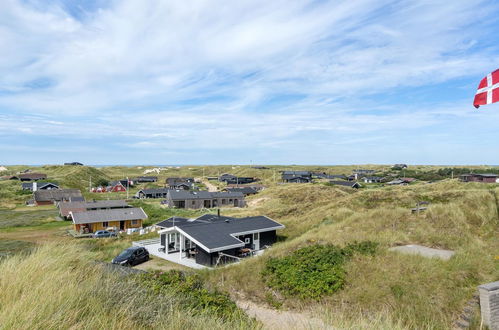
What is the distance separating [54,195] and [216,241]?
67456 mm

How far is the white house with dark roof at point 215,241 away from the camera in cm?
2261

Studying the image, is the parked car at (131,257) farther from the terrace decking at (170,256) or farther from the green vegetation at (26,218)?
the green vegetation at (26,218)

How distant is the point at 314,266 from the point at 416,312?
217 inches

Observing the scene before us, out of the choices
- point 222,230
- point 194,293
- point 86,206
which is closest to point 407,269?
point 194,293

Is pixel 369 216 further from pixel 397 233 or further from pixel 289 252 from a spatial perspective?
pixel 289 252

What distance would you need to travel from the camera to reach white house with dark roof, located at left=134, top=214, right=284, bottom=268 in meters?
22.6

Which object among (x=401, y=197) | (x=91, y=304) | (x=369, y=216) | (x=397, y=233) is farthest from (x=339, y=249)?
(x=401, y=197)

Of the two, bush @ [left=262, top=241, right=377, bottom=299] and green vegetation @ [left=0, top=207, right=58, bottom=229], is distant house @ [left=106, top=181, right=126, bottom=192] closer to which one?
green vegetation @ [left=0, top=207, right=58, bottom=229]

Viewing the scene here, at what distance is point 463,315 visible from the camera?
35.8 feet

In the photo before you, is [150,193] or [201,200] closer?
[201,200]

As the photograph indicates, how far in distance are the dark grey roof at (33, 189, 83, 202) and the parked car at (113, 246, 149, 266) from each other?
187 feet

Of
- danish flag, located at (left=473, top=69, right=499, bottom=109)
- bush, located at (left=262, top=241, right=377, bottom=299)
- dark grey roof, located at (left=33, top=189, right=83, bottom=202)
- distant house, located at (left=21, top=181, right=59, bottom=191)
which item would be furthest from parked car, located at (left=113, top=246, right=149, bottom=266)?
distant house, located at (left=21, top=181, right=59, bottom=191)

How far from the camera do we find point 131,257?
2352cm

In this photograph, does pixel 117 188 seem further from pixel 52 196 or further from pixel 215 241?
pixel 215 241
